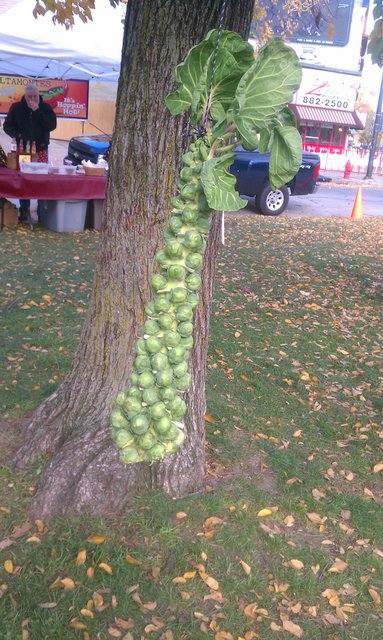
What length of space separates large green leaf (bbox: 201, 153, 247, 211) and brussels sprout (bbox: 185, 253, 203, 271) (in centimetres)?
19

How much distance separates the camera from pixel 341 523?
3.46 meters

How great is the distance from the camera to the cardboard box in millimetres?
9766

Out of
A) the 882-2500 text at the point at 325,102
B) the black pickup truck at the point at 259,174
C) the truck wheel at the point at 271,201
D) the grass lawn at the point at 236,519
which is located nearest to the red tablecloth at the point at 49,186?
the black pickup truck at the point at 259,174

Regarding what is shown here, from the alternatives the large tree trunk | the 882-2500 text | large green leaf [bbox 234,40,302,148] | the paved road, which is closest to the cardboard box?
the paved road

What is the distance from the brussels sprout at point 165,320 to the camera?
195cm

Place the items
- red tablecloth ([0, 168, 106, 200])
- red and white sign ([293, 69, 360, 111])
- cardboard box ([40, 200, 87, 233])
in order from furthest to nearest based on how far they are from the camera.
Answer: red and white sign ([293, 69, 360, 111])
cardboard box ([40, 200, 87, 233])
red tablecloth ([0, 168, 106, 200])

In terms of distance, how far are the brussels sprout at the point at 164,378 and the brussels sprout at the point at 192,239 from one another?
40cm

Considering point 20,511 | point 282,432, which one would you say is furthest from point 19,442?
point 282,432

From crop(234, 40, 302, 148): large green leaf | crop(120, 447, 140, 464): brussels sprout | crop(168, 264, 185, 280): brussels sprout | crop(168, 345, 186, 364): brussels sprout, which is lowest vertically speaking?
crop(120, 447, 140, 464): brussels sprout

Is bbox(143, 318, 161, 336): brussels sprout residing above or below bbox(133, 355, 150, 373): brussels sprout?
above

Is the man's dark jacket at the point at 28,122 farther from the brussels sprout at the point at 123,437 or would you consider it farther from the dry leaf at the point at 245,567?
the brussels sprout at the point at 123,437

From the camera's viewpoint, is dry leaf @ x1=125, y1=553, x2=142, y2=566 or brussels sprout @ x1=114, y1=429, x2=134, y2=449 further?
dry leaf @ x1=125, y1=553, x2=142, y2=566

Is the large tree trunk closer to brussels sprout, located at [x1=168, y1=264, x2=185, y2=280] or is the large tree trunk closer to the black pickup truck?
brussels sprout, located at [x1=168, y1=264, x2=185, y2=280]

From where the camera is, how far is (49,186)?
936cm
